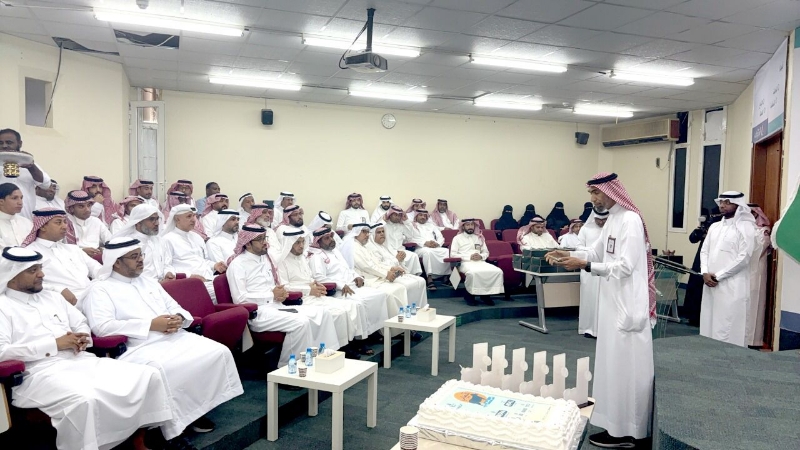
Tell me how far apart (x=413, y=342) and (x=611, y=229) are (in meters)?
3.01

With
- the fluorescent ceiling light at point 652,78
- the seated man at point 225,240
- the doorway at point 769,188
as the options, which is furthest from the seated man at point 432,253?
the doorway at point 769,188

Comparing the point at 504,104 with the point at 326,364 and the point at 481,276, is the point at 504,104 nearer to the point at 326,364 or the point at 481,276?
the point at 481,276

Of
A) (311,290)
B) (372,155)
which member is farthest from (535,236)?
(311,290)

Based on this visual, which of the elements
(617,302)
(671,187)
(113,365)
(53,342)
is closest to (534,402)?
(617,302)

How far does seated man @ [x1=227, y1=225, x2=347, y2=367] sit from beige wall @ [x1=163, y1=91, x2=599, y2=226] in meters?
5.08

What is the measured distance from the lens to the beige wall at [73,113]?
6.38 metres

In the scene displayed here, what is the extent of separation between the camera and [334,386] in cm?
348

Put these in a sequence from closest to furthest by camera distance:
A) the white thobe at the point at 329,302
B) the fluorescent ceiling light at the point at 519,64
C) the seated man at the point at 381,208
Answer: the white thobe at the point at 329,302
the fluorescent ceiling light at the point at 519,64
the seated man at the point at 381,208

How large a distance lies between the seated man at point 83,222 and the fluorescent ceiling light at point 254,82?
3.15m

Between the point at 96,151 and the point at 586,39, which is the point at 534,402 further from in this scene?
the point at 96,151

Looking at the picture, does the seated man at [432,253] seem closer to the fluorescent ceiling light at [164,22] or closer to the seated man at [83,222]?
the fluorescent ceiling light at [164,22]

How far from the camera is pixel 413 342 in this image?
625cm

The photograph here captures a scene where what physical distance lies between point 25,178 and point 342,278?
3319 millimetres

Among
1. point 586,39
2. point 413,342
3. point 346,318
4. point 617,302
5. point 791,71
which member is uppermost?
point 586,39
